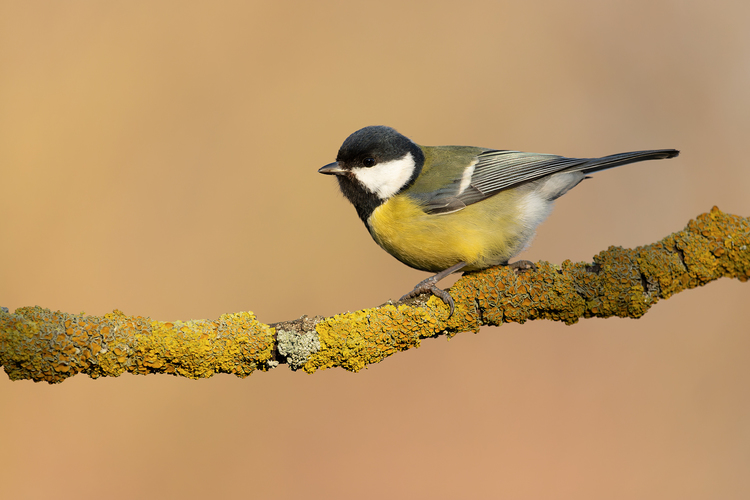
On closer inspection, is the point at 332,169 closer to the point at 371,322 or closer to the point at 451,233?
the point at 451,233

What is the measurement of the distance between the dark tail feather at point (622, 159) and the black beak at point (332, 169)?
1.00 m

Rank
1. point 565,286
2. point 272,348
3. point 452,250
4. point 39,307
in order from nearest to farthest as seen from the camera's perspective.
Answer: point 39,307, point 272,348, point 565,286, point 452,250

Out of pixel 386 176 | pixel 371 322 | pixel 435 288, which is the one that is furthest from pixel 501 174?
pixel 371 322

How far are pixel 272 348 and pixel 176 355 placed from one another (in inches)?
10.4

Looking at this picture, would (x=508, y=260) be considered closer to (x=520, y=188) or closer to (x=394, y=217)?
(x=520, y=188)

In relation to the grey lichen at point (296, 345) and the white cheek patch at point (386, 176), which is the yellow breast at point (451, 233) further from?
the grey lichen at point (296, 345)

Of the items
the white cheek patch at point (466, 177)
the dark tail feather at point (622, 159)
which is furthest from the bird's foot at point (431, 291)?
the dark tail feather at point (622, 159)

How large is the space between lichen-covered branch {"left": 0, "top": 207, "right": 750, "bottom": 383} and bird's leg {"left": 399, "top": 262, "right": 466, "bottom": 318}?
3cm

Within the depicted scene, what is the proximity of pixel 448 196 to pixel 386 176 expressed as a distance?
10.9 inches

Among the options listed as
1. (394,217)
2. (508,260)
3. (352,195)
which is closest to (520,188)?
(508,260)

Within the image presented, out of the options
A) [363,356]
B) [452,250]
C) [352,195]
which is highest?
[352,195]

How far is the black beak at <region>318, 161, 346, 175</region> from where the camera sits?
2256mm

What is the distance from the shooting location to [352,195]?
2.38m

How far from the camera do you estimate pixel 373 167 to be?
2.29 meters
